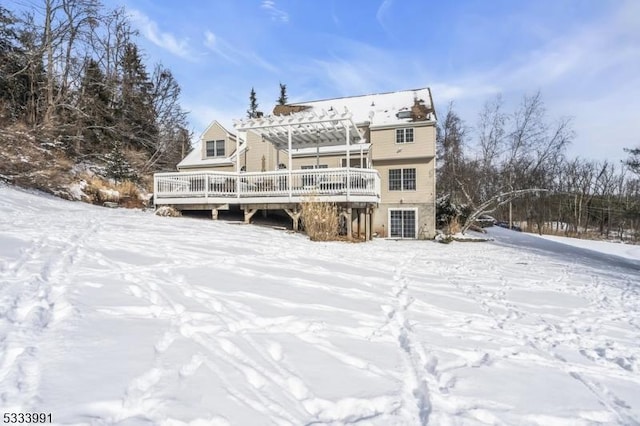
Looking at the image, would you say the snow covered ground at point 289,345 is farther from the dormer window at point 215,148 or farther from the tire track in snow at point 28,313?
the dormer window at point 215,148

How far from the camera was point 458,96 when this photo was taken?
3109 centimetres

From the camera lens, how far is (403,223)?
685 inches

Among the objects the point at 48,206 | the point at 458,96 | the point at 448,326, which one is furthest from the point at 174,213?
the point at 458,96

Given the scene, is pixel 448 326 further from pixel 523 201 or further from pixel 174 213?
pixel 523 201

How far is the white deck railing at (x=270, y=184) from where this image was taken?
474 inches

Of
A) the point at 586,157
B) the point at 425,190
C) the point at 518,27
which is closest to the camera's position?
the point at 518,27

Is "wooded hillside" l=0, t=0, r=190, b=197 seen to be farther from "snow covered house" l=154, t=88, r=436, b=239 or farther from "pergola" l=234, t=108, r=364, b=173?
"pergola" l=234, t=108, r=364, b=173

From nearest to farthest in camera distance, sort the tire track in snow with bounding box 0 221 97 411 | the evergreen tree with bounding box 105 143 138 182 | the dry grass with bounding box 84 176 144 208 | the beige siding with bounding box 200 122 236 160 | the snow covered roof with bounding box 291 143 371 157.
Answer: the tire track in snow with bounding box 0 221 97 411 → the dry grass with bounding box 84 176 144 208 → the snow covered roof with bounding box 291 143 371 157 → the evergreen tree with bounding box 105 143 138 182 → the beige siding with bounding box 200 122 236 160

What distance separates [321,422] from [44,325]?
91.6 inches

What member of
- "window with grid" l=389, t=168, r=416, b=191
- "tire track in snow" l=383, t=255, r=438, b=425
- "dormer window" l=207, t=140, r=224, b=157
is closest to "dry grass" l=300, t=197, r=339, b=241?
"tire track in snow" l=383, t=255, r=438, b=425

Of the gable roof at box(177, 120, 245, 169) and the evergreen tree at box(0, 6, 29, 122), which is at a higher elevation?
the evergreen tree at box(0, 6, 29, 122)

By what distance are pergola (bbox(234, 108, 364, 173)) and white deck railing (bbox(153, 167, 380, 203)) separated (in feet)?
1.91

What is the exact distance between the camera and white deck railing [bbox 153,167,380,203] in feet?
39.5

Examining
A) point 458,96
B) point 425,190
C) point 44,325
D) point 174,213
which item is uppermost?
point 458,96
